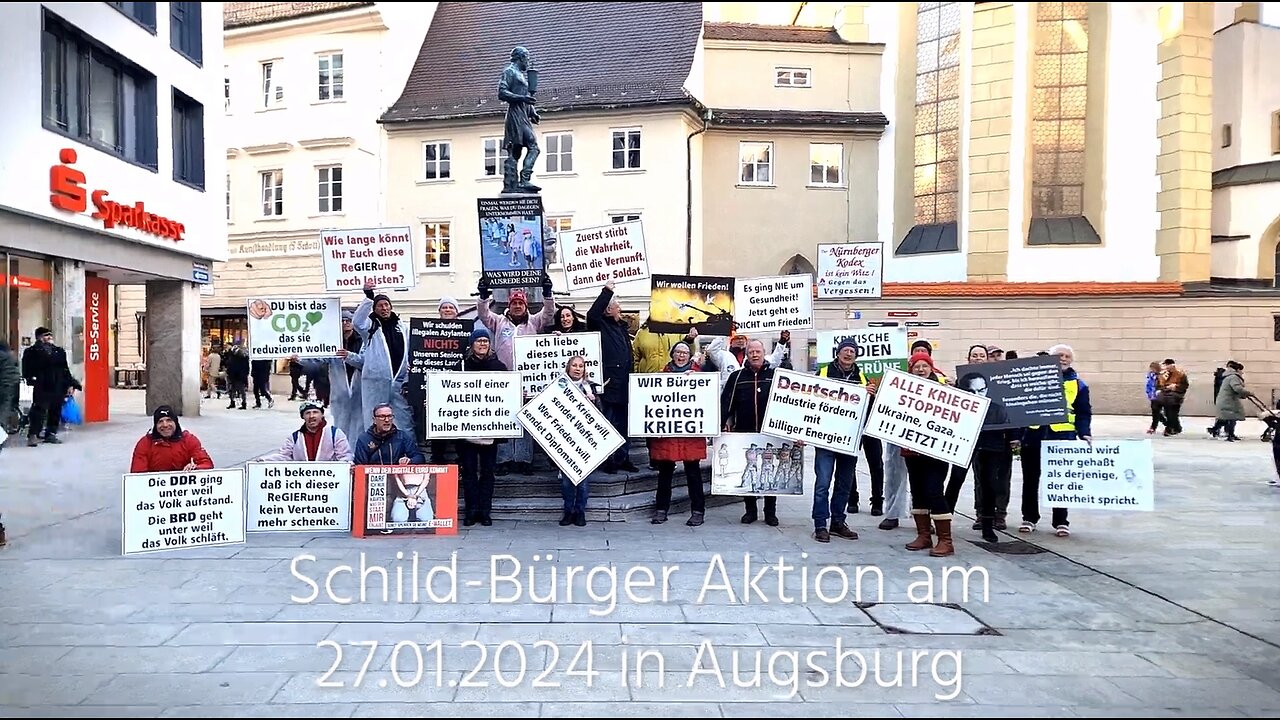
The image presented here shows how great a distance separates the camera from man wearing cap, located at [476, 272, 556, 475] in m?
10.2

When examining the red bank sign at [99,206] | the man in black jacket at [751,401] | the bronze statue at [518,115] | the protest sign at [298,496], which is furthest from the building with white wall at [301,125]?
the man in black jacket at [751,401]

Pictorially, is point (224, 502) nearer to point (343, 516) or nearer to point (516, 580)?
point (343, 516)

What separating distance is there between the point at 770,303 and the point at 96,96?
13.4 meters

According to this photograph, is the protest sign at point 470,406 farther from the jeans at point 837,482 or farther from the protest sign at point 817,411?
the jeans at point 837,482

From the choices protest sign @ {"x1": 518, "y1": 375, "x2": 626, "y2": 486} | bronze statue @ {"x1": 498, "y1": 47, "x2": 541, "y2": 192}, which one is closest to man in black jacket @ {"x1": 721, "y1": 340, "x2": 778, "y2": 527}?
protest sign @ {"x1": 518, "y1": 375, "x2": 626, "y2": 486}

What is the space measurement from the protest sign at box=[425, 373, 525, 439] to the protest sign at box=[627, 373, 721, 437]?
1.27 metres

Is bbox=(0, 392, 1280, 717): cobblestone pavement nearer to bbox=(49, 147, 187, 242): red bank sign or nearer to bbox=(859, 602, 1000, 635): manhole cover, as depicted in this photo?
bbox=(859, 602, 1000, 635): manhole cover

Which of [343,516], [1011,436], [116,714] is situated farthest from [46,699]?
[1011,436]

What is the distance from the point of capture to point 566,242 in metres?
11.4

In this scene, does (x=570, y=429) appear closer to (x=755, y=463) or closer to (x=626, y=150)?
(x=755, y=463)

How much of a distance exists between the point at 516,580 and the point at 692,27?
96.0ft

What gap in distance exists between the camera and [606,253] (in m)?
11.4

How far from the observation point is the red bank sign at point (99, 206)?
50.9 ft

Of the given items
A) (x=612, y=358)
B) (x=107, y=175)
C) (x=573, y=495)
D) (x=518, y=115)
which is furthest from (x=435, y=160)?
(x=573, y=495)
